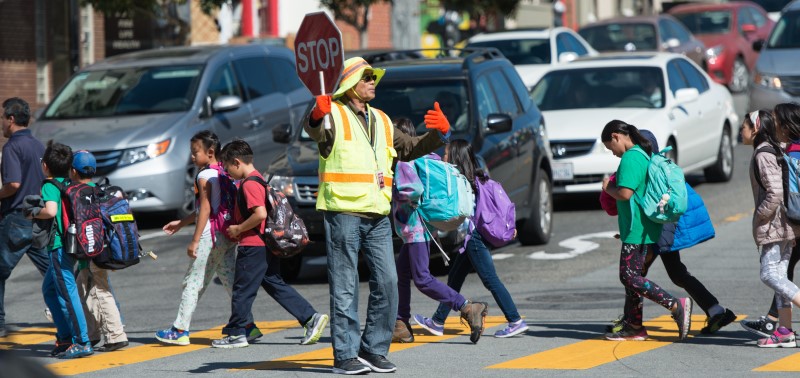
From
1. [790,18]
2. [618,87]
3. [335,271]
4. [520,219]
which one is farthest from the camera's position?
[790,18]

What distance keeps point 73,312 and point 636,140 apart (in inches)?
146

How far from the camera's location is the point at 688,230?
957 centimetres

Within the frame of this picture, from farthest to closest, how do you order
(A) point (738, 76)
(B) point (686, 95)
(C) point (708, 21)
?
(C) point (708, 21)
(A) point (738, 76)
(B) point (686, 95)

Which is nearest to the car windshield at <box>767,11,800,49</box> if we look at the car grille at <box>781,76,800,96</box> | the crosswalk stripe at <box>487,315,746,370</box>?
the car grille at <box>781,76,800,96</box>

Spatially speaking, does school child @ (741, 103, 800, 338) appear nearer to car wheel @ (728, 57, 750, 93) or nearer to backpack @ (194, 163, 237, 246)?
backpack @ (194, 163, 237, 246)

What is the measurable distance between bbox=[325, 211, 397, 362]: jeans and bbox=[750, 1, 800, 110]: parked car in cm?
1329

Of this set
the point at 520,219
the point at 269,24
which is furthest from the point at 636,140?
the point at 269,24

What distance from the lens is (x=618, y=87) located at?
1814cm

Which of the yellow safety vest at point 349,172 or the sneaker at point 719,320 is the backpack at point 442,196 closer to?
the yellow safety vest at point 349,172

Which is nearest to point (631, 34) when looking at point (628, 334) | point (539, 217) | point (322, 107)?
point (539, 217)

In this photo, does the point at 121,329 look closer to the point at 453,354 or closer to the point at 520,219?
the point at 453,354

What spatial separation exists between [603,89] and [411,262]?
8.99 m

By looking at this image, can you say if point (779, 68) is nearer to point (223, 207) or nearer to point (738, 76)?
point (738, 76)

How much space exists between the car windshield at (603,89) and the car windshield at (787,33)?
15.3 ft
